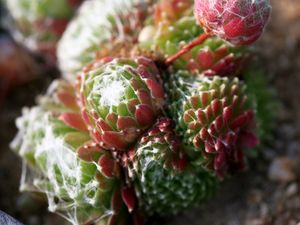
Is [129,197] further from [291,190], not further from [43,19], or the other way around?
[43,19]

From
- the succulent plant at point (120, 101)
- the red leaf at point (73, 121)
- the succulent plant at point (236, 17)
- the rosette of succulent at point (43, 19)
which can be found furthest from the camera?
the rosette of succulent at point (43, 19)

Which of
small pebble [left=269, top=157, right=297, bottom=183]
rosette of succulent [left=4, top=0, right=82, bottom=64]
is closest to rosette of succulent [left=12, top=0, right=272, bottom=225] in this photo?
small pebble [left=269, top=157, right=297, bottom=183]

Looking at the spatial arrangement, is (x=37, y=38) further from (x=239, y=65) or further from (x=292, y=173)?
(x=292, y=173)

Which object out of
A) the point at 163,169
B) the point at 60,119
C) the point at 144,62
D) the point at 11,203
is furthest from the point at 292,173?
the point at 11,203

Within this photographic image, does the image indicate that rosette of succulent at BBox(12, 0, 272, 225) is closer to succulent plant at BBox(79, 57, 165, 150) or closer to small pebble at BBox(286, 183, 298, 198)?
succulent plant at BBox(79, 57, 165, 150)

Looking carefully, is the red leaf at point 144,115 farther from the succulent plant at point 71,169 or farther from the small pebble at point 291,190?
the small pebble at point 291,190

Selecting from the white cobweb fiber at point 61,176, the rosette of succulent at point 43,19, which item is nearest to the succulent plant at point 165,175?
the white cobweb fiber at point 61,176
